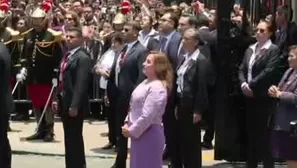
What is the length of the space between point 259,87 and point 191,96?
858 mm

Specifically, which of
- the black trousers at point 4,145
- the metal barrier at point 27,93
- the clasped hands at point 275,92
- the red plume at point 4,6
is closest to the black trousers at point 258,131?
the clasped hands at point 275,92

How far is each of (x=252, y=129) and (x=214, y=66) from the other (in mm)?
1092

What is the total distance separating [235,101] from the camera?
1084 cm

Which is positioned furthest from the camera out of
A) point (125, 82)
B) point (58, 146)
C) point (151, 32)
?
point (58, 146)

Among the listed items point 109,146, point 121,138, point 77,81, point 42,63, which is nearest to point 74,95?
point 77,81

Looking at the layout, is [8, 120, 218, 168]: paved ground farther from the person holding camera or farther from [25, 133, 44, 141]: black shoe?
the person holding camera

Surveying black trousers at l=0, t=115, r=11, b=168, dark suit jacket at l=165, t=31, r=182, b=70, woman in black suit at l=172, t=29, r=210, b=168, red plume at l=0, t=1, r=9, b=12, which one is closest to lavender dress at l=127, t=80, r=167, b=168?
woman in black suit at l=172, t=29, r=210, b=168

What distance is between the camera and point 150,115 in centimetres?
786

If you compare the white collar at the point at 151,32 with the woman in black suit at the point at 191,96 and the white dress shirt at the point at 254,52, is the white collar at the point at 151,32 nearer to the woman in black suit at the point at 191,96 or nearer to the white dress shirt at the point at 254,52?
the woman in black suit at the point at 191,96

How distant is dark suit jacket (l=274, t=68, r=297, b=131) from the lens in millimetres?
8562

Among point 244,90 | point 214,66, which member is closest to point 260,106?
point 244,90

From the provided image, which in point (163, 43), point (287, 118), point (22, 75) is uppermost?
point (163, 43)

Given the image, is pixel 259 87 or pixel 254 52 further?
pixel 254 52

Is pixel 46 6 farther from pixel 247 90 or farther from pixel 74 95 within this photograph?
pixel 247 90
